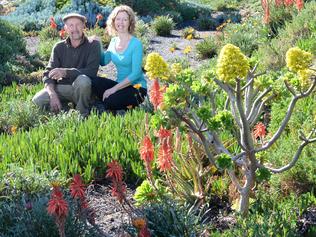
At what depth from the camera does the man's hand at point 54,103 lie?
261 inches

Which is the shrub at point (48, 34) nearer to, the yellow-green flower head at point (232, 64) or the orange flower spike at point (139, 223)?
the orange flower spike at point (139, 223)

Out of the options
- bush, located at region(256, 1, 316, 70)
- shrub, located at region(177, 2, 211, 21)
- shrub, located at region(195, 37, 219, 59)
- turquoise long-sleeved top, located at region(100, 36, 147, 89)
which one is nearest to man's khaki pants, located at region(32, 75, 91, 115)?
turquoise long-sleeved top, located at region(100, 36, 147, 89)

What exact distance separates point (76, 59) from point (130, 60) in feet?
2.13

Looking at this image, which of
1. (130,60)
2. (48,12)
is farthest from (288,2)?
(48,12)

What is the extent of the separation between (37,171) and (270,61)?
3.80m

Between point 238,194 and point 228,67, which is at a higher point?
point 228,67

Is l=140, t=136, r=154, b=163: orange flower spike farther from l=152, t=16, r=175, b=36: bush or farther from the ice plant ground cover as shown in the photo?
l=152, t=16, r=175, b=36: bush

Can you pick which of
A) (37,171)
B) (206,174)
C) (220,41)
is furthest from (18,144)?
(220,41)

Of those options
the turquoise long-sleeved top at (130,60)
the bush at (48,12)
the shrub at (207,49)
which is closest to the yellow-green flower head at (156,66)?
the turquoise long-sleeved top at (130,60)

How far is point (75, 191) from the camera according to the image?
10.4 feet

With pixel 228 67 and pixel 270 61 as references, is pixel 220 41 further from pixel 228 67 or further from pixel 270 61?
pixel 228 67

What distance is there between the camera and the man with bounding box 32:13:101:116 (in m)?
6.67

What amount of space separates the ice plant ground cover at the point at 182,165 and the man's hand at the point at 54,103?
86cm

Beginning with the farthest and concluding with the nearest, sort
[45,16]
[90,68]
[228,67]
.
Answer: [45,16] → [90,68] → [228,67]
